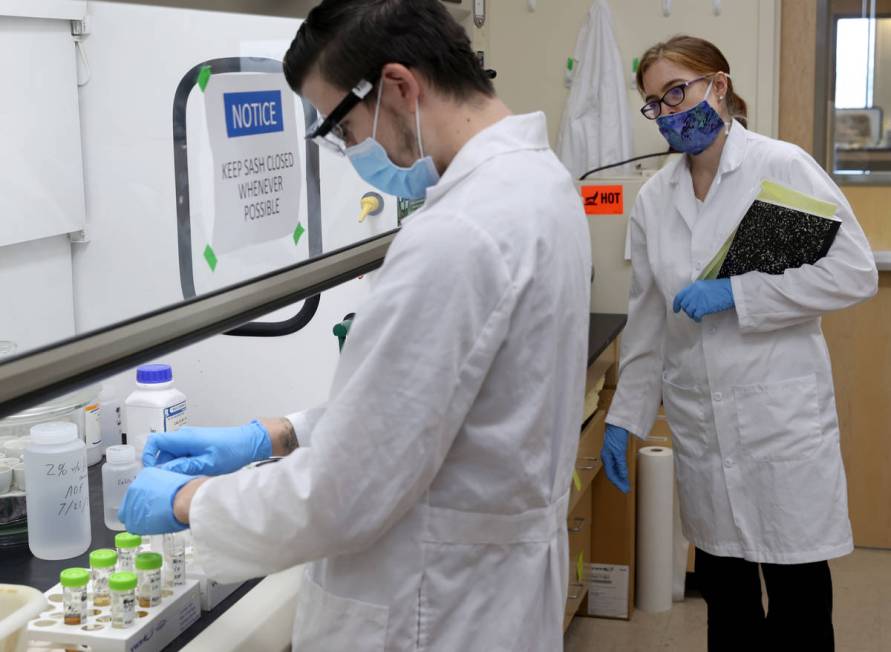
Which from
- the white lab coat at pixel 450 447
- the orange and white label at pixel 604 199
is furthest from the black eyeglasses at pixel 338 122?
the orange and white label at pixel 604 199

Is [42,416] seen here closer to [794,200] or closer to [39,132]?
[39,132]

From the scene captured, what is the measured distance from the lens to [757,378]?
2.10m

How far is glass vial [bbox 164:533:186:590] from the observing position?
123 cm

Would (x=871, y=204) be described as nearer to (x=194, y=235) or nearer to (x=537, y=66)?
(x=537, y=66)

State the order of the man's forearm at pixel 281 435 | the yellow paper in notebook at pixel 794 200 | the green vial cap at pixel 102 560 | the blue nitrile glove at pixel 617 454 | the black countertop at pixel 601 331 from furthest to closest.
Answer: the black countertop at pixel 601 331 < the blue nitrile glove at pixel 617 454 < the yellow paper in notebook at pixel 794 200 < the man's forearm at pixel 281 435 < the green vial cap at pixel 102 560

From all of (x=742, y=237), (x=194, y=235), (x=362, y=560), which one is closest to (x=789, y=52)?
(x=742, y=237)

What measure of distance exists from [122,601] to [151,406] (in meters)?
0.48

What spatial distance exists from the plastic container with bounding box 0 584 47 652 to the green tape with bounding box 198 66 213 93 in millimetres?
668

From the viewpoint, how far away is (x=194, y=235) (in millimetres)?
1341

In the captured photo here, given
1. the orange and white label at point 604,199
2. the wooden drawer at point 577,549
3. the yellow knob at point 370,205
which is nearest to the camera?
the yellow knob at point 370,205

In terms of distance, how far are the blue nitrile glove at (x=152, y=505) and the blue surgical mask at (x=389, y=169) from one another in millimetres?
416

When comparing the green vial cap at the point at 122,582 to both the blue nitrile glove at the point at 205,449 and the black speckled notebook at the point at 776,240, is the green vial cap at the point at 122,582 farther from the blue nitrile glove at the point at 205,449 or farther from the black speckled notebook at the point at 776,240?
the black speckled notebook at the point at 776,240

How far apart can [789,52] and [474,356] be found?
2.77 metres

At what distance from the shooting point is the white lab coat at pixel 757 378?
6.80 feet
